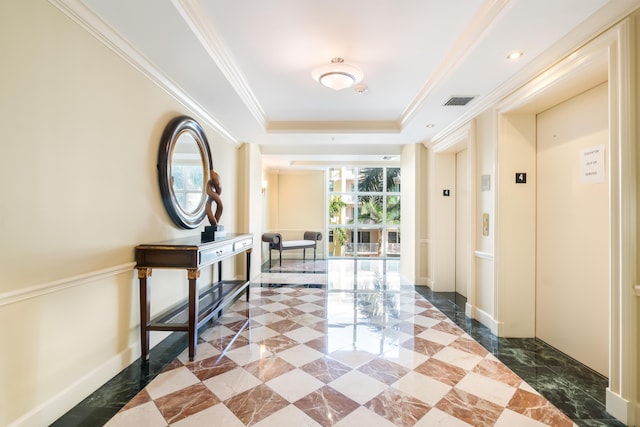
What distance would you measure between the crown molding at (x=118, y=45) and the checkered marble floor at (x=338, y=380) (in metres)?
2.50

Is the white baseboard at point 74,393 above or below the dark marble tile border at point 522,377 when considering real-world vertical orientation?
above

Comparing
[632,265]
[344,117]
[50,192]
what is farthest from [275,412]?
[344,117]

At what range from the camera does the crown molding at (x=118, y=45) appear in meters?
1.86

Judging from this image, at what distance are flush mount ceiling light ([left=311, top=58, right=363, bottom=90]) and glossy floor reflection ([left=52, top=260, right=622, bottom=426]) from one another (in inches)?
102

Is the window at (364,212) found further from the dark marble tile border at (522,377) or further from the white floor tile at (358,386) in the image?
the white floor tile at (358,386)

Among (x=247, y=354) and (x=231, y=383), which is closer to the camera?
(x=231, y=383)

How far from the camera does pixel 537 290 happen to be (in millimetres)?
3037

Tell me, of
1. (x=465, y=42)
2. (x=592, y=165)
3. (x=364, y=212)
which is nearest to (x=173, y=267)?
(x=465, y=42)

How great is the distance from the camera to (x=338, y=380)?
2.27m

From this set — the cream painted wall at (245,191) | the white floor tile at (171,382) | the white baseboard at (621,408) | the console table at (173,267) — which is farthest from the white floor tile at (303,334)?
the cream painted wall at (245,191)

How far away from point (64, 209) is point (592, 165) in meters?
3.86

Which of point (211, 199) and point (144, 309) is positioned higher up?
point (211, 199)

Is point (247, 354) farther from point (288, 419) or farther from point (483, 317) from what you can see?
point (483, 317)

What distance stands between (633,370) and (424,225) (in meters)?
3.61
